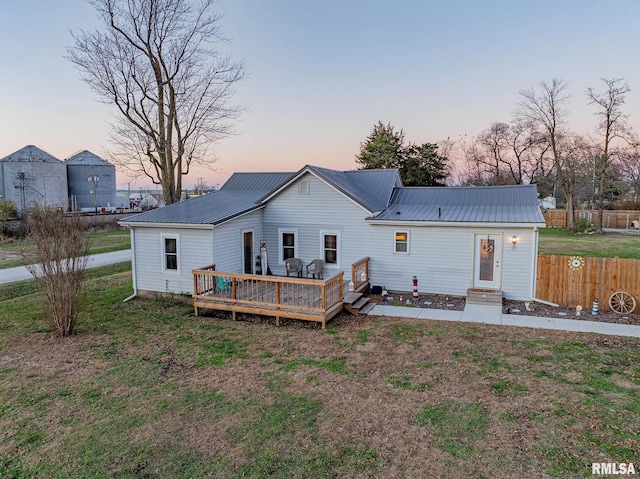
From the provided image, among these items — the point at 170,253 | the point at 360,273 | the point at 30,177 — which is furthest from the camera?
the point at 30,177

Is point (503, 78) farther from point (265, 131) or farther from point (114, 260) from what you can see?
point (114, 260)

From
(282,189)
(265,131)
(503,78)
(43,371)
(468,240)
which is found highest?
(503,78)

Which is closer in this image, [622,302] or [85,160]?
[622,302]

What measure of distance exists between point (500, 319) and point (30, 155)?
56.1 m

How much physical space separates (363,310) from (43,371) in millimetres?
7721

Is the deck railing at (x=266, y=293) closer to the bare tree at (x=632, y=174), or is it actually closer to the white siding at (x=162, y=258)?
the white siding at (x=162, y=258)

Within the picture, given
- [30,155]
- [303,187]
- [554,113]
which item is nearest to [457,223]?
[303,187]

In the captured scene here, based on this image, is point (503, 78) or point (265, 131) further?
point (265, 131)

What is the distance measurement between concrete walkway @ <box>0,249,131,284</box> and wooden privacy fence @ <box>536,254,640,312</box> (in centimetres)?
1881

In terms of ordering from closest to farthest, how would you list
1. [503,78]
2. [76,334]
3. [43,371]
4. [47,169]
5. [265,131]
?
[43,371] → [76,334] → [503,78] → [265,131] → [47,169]

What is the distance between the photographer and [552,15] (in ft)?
49.5

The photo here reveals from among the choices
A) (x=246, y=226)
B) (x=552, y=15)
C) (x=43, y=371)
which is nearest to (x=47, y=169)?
(x=246, y=226)

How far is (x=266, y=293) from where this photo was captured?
1140 centimetres

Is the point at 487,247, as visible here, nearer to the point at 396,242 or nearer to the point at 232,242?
the point at 396,242
